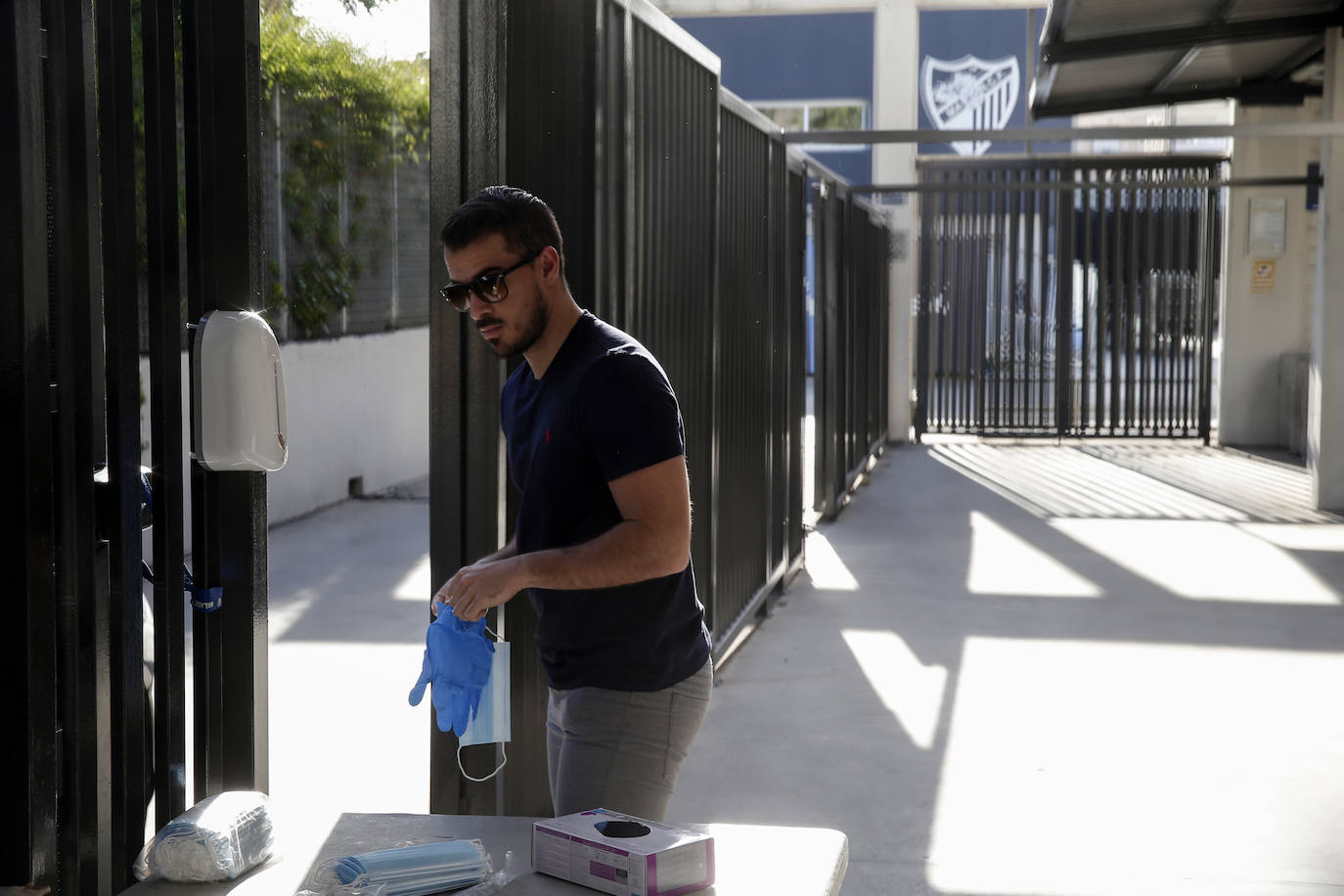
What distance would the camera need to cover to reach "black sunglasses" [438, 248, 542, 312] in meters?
2.24

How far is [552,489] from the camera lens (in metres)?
2.28

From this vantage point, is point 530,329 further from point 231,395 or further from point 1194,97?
point 1194,97

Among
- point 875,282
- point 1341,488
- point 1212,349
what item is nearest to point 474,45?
point 1341,488

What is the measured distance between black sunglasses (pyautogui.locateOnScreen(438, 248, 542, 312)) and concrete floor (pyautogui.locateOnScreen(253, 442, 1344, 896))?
0.86 metres

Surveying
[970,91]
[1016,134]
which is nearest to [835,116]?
[970,91]

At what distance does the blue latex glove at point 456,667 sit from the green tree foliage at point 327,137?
310 inches

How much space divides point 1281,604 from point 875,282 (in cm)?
688

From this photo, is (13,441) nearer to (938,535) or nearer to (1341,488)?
(938,535)

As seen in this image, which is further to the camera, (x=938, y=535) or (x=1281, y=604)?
(x=938, y=535)

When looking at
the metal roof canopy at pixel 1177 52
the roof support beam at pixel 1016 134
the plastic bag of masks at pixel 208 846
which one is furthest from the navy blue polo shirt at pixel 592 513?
the metal roof canopy at pixel 1177 52

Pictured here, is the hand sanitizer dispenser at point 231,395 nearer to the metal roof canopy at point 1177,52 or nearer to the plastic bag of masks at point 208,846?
the plastic bag of masks at point 208,846

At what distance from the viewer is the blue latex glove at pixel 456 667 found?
2.22 m

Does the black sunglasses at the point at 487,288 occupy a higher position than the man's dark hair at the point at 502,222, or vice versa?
the man's dark hair at the point at 502,222

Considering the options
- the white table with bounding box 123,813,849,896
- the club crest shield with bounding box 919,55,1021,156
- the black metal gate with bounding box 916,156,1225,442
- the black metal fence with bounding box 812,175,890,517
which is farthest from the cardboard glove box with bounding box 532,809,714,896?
the club crest shield with bounding box 919,55,1021,156
